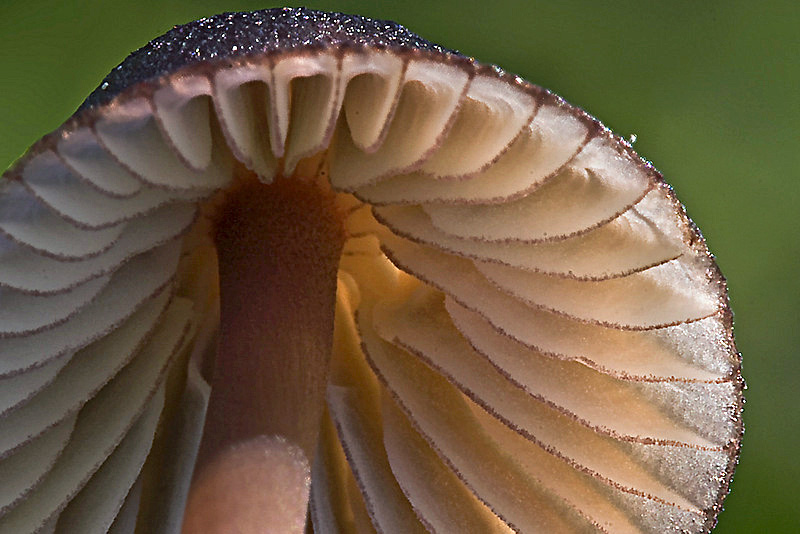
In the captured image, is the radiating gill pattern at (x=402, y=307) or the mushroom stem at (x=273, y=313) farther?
the mushroom stem at (x=273, y=313)

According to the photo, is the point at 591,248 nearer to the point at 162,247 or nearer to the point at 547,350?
the point at 547,350

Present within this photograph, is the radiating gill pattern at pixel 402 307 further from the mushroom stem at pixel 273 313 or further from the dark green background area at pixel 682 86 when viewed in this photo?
the dark green background area at pixel 682 86

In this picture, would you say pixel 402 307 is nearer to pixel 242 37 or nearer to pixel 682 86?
pixel 242 37

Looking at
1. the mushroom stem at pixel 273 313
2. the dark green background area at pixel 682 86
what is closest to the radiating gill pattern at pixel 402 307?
the mushroom stem at pixel 273 313

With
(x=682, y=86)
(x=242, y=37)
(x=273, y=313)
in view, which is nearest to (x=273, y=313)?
(x=273, y=313)

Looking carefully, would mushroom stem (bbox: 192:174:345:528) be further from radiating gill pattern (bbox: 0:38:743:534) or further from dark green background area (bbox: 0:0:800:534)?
dark green background area (bbox: 0:0:800:534)

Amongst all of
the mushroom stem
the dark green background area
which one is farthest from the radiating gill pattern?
the dark green background area
